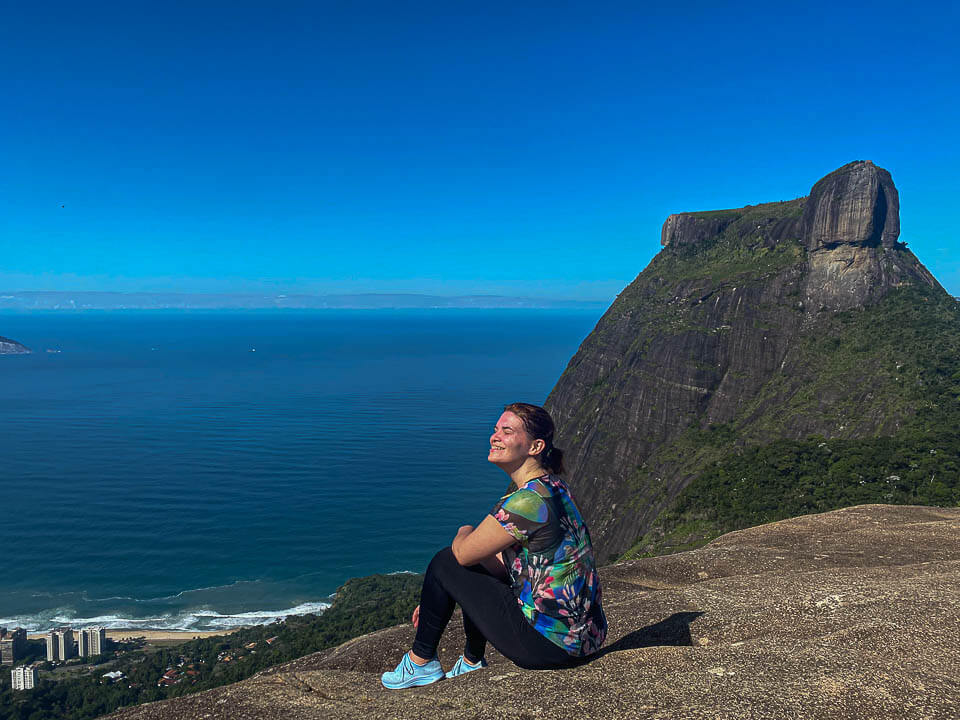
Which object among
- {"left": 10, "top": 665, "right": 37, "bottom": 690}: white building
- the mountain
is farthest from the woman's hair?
{"left": 10, "top": 665, "right": 37, "bottom": 690}: white building

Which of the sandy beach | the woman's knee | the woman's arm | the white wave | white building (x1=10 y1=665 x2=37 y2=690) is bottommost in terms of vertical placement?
the white wave

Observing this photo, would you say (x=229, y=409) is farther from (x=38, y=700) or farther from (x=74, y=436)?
(x=38, y=700)

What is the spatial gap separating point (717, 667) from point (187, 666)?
131 feet

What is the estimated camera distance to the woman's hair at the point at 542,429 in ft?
18.7

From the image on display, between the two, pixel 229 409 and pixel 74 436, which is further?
pixel 229 409

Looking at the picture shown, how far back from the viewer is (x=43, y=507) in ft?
243

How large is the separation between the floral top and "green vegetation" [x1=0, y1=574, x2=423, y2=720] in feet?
91.4

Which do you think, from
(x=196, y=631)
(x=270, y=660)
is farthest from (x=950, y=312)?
(x=196, y=631)

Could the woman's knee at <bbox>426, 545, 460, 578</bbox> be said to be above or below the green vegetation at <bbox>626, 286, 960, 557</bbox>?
above

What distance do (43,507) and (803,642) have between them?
8780cm

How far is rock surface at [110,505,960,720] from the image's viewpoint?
532 cm

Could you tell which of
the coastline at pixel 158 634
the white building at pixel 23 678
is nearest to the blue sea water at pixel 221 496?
the coastline at pixel 158 634

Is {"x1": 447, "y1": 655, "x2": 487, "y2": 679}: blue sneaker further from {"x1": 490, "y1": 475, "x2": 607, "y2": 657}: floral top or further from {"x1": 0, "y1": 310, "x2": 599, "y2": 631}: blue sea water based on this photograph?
{"x1": 0, "y1": 310, "x2": 599, "y2": 631}: blue sea water

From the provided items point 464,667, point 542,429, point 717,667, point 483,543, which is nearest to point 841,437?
point 717,667
